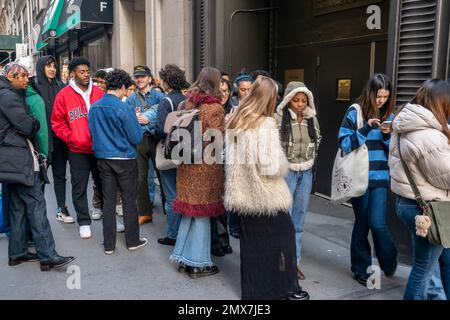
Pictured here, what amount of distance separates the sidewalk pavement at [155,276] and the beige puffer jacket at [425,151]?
3.90 ft

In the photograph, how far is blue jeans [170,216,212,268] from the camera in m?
3.96

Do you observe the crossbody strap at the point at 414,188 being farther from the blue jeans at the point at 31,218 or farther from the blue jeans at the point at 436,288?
the blue jeans at the point at 31,218

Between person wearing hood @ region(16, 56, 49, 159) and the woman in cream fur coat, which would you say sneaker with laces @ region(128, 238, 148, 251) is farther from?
the woman in cream fur coat

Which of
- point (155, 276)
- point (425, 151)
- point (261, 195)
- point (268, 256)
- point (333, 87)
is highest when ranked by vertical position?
point (333, 87)

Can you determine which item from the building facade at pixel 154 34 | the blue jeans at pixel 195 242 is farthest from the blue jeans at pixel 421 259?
the building facade at pixel 154 34

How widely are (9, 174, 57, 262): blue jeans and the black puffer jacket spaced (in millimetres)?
156

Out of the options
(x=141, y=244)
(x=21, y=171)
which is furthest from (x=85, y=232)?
(x=21, y=171)

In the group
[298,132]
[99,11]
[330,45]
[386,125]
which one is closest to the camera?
[386,125]

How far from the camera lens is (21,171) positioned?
3982 millimetres

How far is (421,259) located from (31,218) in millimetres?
3246

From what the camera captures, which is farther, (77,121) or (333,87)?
(333,87)

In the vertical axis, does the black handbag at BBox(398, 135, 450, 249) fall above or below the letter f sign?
below

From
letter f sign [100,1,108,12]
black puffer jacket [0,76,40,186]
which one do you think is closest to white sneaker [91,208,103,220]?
black puffer jacket [0,76,40,186]

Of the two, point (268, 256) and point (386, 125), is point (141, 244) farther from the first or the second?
point (386, 125)
